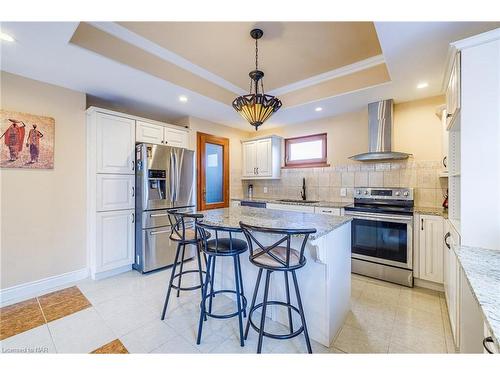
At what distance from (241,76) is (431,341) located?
339 centimetres

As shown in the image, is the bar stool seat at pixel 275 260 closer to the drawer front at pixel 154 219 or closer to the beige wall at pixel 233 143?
the drawer front at pixel 154 219

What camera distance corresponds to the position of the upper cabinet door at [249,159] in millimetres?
4533

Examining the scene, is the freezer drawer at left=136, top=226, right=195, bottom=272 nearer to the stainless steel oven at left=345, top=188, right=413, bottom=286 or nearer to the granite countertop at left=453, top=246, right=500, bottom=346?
the stainless steel oven at left=345, top=188, right=413, bottom=286

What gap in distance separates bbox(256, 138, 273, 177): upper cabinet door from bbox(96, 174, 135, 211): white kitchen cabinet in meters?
2.32

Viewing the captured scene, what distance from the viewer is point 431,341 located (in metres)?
1.68

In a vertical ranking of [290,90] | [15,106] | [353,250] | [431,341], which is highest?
[290,90]

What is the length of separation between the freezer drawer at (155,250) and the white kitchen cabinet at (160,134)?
53.0 inches

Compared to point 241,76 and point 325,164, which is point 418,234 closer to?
point 325,164

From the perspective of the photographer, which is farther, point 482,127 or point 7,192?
point 7,192

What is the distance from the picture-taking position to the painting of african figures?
2.25 meters
